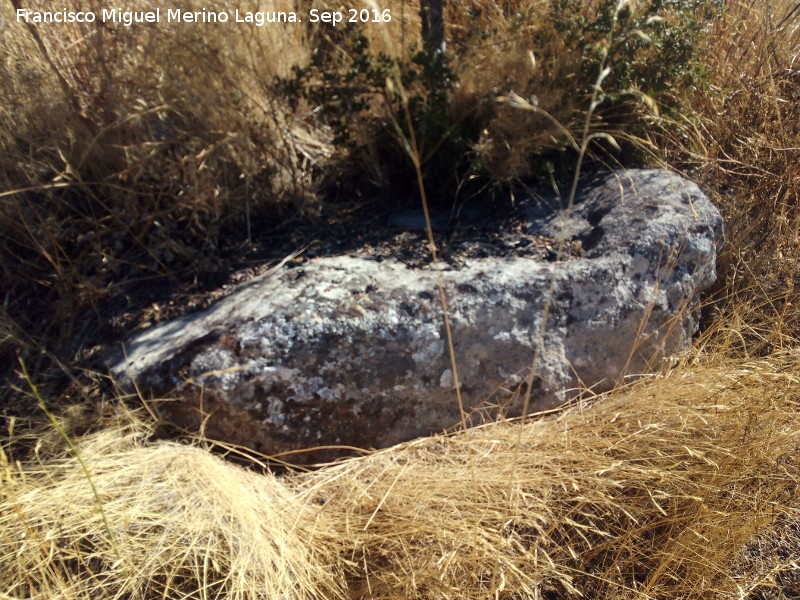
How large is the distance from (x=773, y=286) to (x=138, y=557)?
240 cm

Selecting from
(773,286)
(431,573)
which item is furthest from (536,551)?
(773,286)

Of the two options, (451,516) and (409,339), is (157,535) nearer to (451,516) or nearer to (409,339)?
(451,516)

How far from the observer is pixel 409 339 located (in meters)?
2.10

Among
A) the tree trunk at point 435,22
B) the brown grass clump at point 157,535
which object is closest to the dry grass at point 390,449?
the brown grass clump at point 157,535

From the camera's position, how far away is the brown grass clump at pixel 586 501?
172 cm

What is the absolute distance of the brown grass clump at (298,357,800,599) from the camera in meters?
1.72

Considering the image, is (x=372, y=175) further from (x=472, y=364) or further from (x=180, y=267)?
(x=472, y=364)

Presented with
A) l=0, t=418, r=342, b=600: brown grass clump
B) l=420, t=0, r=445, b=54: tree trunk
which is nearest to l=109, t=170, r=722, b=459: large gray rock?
l=0, t=418, r=342, b=600: brown grass clump

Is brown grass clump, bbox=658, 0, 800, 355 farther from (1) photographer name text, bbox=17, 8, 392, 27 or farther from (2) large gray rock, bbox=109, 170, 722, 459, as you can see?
(1) photographer name text, bbox=17, 8, 392, 27

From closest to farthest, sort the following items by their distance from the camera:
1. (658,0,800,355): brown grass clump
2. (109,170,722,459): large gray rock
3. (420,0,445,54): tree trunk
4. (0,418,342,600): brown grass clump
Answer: (0,418,342,600): brown grass clump, (109,170,722,459): large gray rock, (658,0,800,355): brown grass clump, (420,0,445,54): tree trunk

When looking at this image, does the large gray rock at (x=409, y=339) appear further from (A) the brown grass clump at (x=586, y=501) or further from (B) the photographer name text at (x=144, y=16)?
(B) the photographer name text at (x=144, y=16)

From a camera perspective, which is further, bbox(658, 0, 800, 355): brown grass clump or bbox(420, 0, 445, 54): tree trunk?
bbox(420, 0, 445, 54): tree trunk

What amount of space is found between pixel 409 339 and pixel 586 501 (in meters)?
0.71

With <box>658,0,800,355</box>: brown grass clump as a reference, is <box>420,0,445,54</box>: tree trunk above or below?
above
